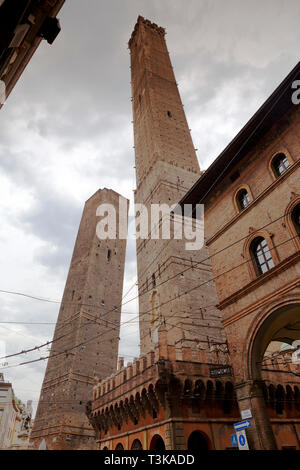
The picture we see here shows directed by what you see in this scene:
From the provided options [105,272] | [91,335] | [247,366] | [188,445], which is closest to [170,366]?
[188,445]

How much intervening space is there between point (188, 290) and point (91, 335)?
508 inches

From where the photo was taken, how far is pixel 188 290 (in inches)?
682

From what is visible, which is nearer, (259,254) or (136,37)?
(259,254)

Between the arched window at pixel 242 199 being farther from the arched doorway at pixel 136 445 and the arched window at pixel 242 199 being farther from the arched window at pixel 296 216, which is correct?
the arched doorway at pixel 136 445

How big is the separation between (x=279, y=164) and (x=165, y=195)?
1194 centimetres

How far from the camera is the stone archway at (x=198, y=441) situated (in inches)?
448

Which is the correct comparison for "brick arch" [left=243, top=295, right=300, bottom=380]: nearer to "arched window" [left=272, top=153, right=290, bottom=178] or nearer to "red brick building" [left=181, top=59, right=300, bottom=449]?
"red brick building" [left=181, top=59, right=300, bottom=449]

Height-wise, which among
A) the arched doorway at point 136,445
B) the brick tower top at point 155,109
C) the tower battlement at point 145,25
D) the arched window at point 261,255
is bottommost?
the arched doorway at point 136,445

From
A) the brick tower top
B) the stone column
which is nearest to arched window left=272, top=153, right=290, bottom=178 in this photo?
the stone column

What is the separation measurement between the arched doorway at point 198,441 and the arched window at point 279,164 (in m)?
10.3

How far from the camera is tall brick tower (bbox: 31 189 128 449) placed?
2172 cm

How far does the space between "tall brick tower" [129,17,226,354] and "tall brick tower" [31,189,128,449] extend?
5.97 m

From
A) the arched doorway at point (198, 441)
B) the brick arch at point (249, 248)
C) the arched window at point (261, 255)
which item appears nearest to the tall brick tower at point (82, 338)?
the arched doorway at point (198, 441)
